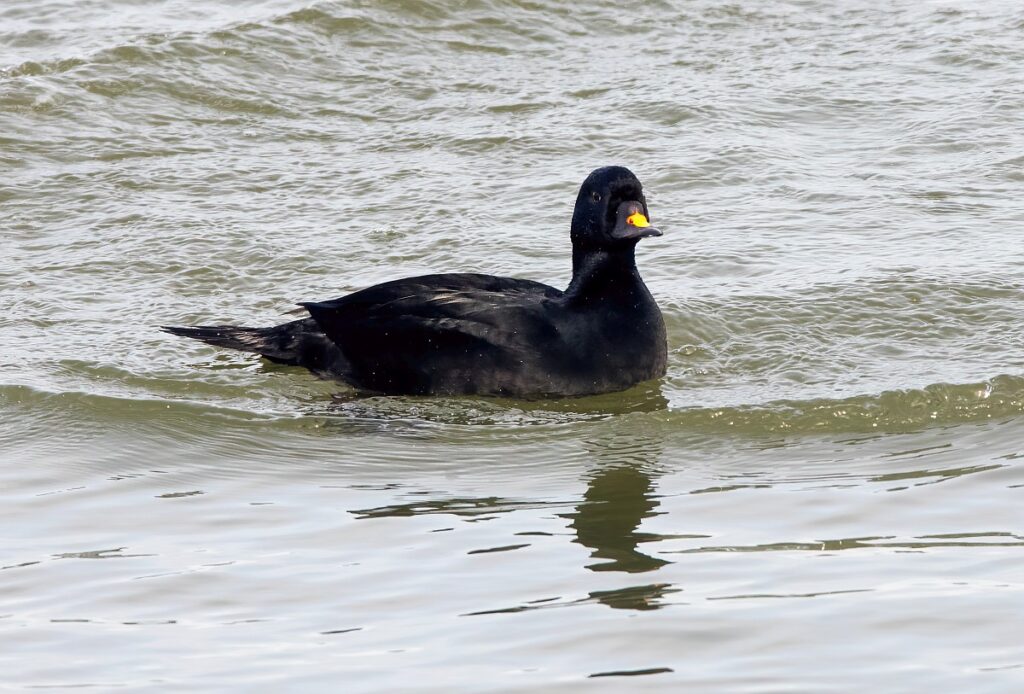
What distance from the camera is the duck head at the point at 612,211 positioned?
7.87 metres

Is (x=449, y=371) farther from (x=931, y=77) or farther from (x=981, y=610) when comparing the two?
(x=931, y=77)

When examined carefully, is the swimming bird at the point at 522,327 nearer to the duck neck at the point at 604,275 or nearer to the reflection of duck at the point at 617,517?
the duck neck at the point at 604,275

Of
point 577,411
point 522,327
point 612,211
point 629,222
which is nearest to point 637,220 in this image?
point 629,222

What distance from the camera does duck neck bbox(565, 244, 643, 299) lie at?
796 cm

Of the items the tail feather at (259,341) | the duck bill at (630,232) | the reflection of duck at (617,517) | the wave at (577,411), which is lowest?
the reflection of duck at (617,517)

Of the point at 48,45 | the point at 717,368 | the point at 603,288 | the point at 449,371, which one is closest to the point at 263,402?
the point at 449,371

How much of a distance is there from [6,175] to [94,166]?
24.0 inches

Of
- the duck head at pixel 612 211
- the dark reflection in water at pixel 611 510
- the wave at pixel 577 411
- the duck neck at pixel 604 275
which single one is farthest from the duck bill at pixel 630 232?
the dark reflection in water at pixel 611 510

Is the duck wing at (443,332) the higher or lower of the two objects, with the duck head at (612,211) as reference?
lower

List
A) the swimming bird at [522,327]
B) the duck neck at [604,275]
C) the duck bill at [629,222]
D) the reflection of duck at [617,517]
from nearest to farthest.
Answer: the reflection of duck at [617,517] < the swimming bird at [522,327] < the duck bill at [629,222] < the duck neck at [604,275]

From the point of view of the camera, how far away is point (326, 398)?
8125 mm

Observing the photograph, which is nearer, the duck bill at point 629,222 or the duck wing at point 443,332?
the duck wing at point 443,332

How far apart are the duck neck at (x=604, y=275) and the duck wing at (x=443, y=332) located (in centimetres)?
16

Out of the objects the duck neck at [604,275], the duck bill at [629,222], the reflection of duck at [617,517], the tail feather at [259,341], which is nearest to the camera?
the reflection of duck at [617,517]
